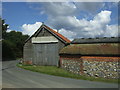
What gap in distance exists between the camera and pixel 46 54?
29.6 m

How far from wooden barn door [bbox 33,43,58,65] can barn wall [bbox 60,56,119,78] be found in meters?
6.85

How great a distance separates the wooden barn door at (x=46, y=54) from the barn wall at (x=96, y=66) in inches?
270

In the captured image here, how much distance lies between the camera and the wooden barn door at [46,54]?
28.9m

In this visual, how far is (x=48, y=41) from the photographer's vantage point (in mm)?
29500

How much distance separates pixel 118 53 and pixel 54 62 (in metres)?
12.5

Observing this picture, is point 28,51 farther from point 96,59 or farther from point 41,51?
point 96,59

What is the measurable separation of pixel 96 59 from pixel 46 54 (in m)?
11.7

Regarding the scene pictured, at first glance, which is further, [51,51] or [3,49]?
[3,49]

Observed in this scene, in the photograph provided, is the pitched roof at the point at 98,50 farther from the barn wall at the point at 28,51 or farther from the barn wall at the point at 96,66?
the barn wall at the point at 28,51

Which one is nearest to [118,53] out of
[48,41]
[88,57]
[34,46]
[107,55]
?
[107,55]

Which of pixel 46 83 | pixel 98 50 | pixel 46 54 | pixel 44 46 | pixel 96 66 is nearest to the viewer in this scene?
pixel 46 83

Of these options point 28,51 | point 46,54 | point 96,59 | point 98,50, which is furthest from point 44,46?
point 96,59

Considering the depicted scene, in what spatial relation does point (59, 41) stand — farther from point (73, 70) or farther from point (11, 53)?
point (11, 53)

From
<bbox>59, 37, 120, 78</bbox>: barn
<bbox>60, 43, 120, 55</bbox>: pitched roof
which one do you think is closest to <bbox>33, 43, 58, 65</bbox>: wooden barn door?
<bbox>59, 37, 120, 78</bbox>: barn
